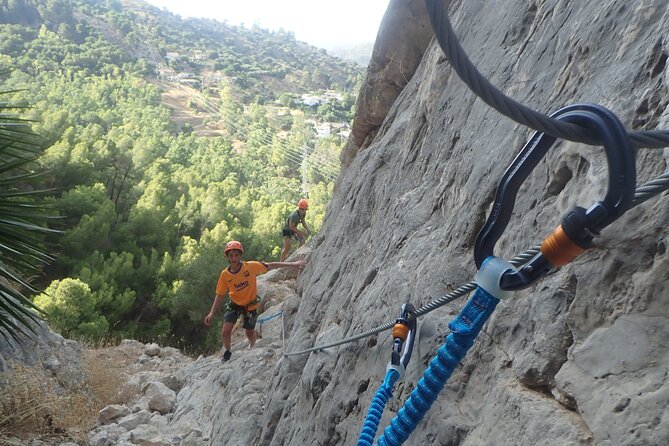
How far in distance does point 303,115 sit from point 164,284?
91.7 metres

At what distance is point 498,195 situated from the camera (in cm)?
151

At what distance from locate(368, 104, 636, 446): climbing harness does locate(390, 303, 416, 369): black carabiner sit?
425mm

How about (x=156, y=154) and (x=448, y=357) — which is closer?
(x=448, y=357)

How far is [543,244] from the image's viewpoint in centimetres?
128

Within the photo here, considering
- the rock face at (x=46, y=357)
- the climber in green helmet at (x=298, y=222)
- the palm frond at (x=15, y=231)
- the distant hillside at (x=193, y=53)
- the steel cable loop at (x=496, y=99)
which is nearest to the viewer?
the steel cable loop at (x=496, y=99)

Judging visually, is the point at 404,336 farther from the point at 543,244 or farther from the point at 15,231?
the point at 15,231

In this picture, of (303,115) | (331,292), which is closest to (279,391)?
(331,292)

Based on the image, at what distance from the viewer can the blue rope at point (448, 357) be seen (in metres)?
1.54

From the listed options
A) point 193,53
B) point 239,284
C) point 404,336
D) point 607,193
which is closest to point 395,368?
point 404,336

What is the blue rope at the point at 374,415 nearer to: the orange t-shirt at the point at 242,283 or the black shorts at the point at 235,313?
the orange t-shirt at the point at 242,283

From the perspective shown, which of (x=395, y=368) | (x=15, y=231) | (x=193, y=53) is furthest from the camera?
(x=193, y=53)

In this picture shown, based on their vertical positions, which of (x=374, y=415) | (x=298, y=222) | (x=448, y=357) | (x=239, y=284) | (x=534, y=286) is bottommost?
(x=298, y=222)

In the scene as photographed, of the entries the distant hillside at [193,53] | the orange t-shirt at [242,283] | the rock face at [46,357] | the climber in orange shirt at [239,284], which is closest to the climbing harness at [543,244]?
the climber in orange shirt at [239,284]

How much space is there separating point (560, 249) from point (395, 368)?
102cm
